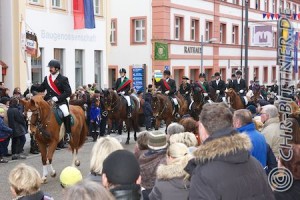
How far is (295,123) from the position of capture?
5781 mm

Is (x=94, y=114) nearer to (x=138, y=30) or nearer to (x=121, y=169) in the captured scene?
(x=121, y=169)

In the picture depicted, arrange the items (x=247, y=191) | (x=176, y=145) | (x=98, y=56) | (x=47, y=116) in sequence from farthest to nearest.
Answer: (x=98, y=56) < (x=47, y=116) < (x=176, y=145) < (x=247, y=191)

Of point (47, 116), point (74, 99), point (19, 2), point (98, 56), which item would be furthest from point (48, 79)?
point (98, 56)

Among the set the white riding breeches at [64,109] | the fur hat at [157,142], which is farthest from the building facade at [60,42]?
the fur hat at [157,142]

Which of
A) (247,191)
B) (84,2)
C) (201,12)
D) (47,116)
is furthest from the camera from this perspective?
(201,12)

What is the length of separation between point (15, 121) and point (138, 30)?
71.6ft

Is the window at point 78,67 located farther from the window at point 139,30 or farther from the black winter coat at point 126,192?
the black winter coat at point 126,192

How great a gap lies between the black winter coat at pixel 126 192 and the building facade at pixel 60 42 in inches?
718

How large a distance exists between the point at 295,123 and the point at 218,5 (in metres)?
36.6

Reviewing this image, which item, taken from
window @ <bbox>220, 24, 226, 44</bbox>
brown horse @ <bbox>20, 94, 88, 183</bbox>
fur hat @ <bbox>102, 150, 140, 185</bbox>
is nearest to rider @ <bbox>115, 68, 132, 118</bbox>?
brown horse @ <bbox>20, 94, 88, 183</bbox>

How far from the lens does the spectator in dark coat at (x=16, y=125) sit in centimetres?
1459

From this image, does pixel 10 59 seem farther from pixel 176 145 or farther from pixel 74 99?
pixel 176 145

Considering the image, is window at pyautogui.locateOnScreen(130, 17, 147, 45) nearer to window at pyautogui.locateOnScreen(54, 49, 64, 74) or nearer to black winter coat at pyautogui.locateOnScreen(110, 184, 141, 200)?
window at pyautogui.locateOnScreen(54, 49, 64, 74)

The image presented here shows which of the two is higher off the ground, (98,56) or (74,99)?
(98,56)
